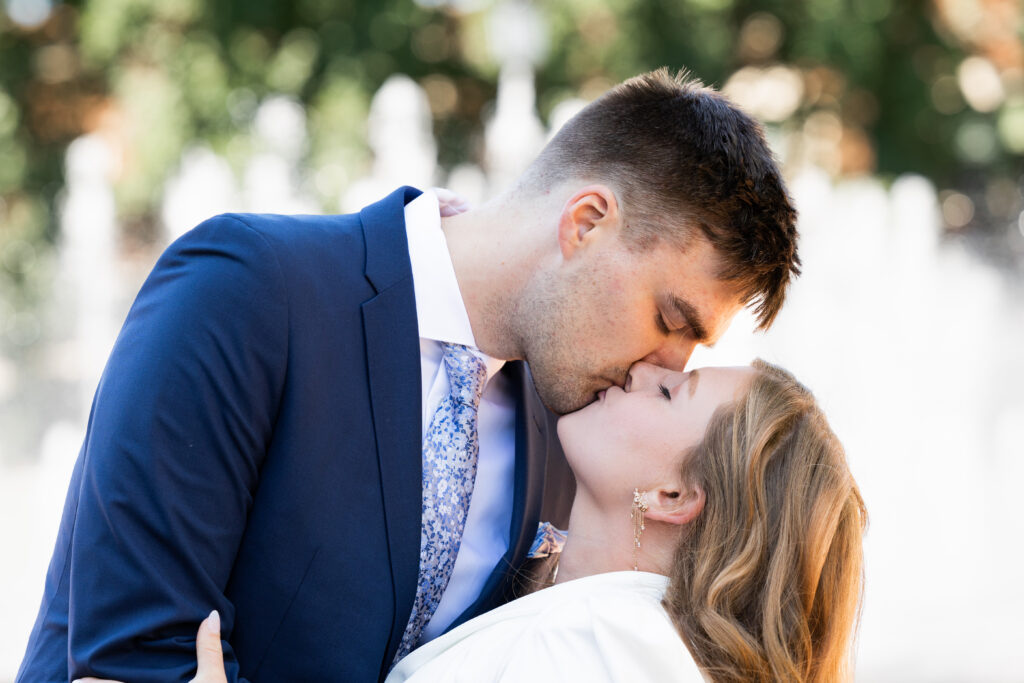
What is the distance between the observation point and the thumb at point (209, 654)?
6.34 ft

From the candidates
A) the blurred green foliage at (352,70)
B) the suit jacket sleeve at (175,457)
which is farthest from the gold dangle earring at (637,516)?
the blurred green foliage at (352,70)

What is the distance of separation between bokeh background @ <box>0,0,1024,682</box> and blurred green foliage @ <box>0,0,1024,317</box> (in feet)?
0.09

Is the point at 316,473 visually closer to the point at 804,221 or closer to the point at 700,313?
the point at 700,313

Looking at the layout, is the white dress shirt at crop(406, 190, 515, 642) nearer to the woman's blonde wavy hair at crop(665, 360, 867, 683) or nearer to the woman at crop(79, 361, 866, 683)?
the woman at crop(79, 361, 866, 683)

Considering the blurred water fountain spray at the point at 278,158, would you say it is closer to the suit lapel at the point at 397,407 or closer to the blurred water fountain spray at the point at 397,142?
the blurred water fountain spray at the point at 397,142

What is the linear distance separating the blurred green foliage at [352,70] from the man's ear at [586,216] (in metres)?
10.5

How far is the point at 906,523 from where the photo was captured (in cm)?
794

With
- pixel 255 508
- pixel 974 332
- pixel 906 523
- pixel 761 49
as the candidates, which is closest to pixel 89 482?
pixel 255 508

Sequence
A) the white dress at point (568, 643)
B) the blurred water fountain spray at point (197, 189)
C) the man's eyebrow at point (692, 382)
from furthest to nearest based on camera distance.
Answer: the blurred water fountain spray at point (197, 189)
the man's eyebrow at point (692, 382)
the white dress at point (568, 643)

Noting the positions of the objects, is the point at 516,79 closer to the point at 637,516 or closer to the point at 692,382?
the point at 692,382

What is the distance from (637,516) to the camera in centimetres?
255

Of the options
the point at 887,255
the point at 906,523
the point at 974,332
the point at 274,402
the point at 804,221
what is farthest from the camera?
the point at 804,221

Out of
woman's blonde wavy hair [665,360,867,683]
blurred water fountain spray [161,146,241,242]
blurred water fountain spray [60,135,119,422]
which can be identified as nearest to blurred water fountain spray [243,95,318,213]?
blurred water fountain spray [161,146,241,242]

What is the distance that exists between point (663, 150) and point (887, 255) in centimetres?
991
